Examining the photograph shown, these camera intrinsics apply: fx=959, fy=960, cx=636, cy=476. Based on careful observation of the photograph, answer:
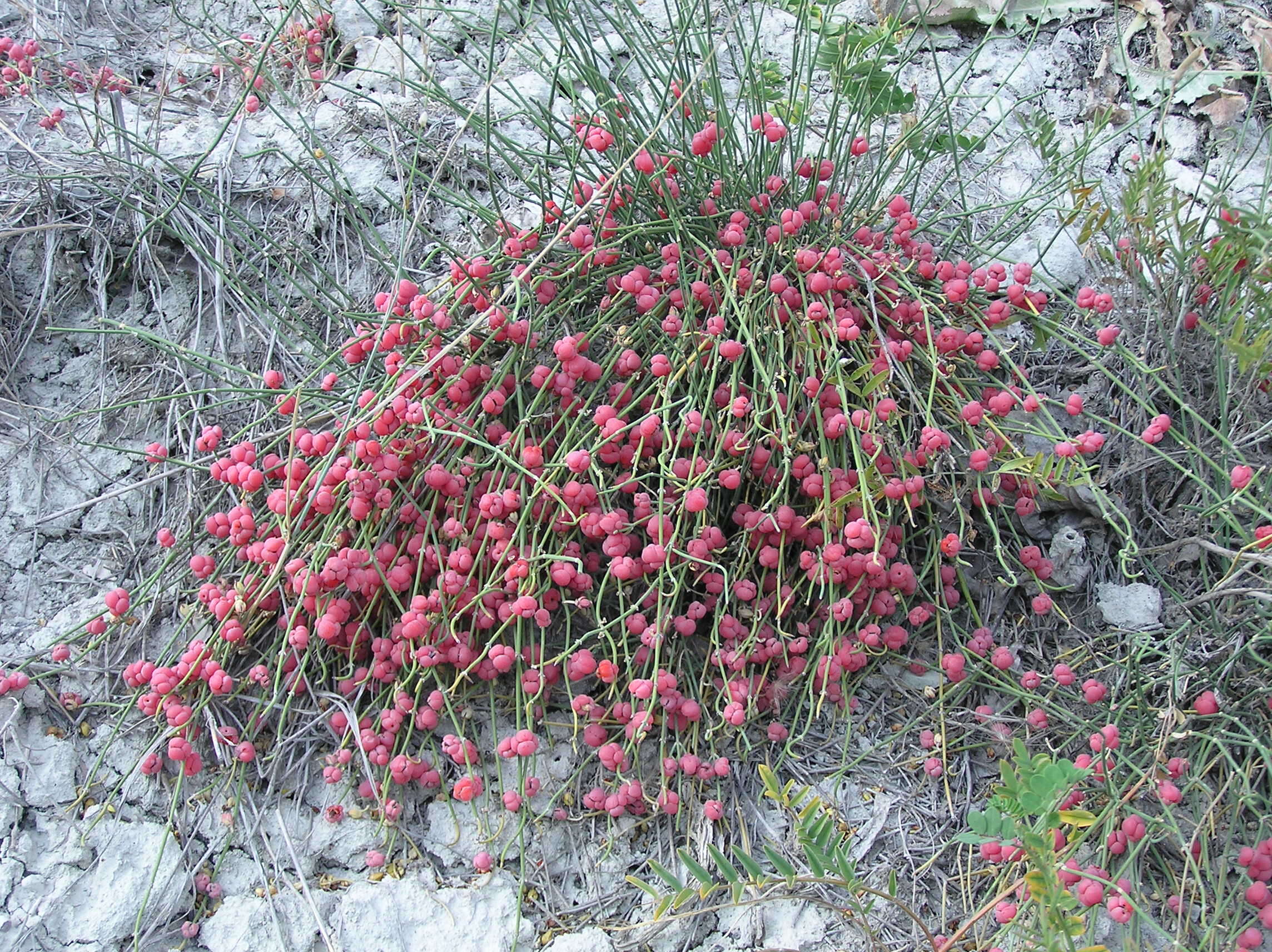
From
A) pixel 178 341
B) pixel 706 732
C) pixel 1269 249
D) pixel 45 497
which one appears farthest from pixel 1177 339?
pixel 45 497

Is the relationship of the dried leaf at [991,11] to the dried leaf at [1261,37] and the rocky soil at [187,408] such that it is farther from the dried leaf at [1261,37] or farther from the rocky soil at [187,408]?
the dried leaf at [1261,37]

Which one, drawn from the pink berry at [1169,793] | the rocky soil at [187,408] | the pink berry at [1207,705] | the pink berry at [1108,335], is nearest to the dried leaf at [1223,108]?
the rocky soil at [187,408]

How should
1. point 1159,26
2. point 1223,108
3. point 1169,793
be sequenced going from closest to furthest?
point 1169,793 → point 1223,108 → point 1159,26

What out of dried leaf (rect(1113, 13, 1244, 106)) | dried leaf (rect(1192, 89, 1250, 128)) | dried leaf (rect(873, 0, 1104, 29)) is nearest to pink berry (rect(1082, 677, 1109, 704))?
dried leaf (rect(1113, 13, 1244, 106))

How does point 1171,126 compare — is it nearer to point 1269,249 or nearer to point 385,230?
point 1269,249

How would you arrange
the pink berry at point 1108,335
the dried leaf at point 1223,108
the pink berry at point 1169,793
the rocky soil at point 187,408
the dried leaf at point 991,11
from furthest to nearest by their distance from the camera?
the dried leaf at point 991,11 → the dried leaf at point 1223,108 → the pink berry at point 1108,335 → the rocky soil at point 187,408 → the pink berry at point 1169,793

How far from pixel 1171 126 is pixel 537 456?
1759mm

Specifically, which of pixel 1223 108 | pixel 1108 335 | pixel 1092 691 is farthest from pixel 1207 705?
pixel 1223 108

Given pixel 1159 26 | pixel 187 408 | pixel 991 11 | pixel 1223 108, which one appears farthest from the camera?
pixel 991 11

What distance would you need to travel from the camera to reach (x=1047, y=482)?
1.53 m

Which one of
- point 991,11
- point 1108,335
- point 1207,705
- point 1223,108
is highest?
point 991,11

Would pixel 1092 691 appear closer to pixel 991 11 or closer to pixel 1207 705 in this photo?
pixel 1207 705

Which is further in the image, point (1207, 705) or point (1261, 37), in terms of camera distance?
point (1261, 37)

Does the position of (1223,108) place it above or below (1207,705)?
above
